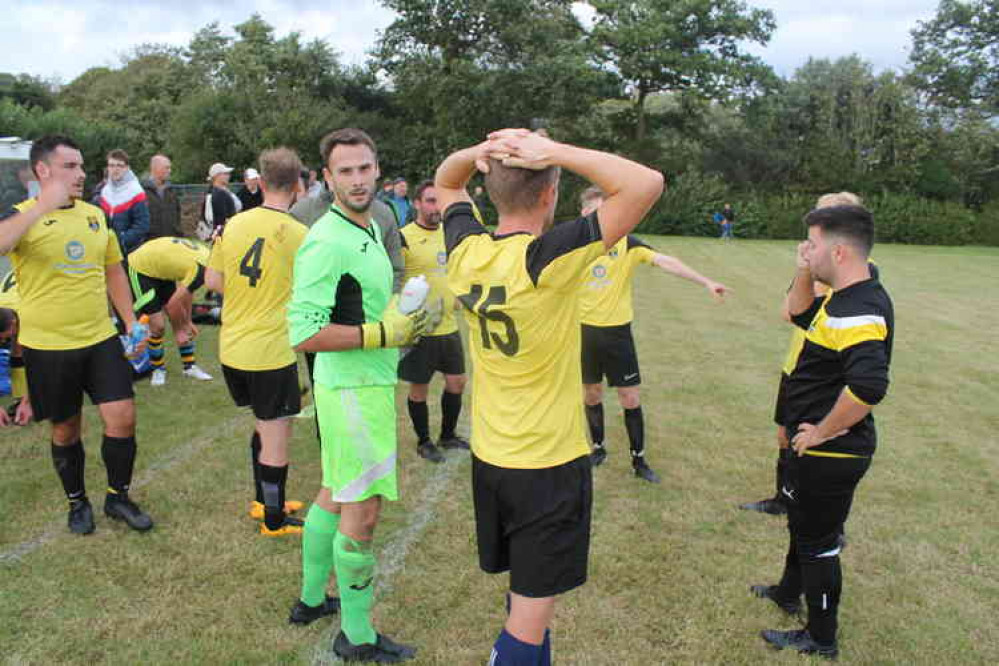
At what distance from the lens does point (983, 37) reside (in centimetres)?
4303

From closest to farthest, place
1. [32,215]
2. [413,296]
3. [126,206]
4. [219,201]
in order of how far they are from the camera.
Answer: [413,296] < [32,215] < [126,206] < [219,201]

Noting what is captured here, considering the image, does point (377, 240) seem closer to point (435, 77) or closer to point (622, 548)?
point (622, 548)

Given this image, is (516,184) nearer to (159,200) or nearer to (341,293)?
(341,293)

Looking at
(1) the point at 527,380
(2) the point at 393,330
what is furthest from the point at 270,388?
(1) the point at 527,380

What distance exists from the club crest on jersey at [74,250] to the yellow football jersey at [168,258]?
3146mm

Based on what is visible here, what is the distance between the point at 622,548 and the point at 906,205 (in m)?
38.5

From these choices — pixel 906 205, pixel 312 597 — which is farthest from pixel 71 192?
pixel 906 205

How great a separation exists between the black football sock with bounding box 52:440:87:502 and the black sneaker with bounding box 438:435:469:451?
2.74 m

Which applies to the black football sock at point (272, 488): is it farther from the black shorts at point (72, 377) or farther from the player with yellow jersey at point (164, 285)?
the player with yellow jersey at point (164, 285)

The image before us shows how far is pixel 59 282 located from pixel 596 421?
3915mm

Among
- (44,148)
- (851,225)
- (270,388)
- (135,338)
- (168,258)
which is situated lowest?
(270,388)

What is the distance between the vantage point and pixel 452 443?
6129 mm

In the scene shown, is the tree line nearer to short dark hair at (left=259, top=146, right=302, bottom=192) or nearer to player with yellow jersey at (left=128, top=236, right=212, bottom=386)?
player with yellow jersey at (left=128, top=236, right=212, bottom=386)

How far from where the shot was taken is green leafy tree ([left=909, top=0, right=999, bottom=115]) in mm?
42531
